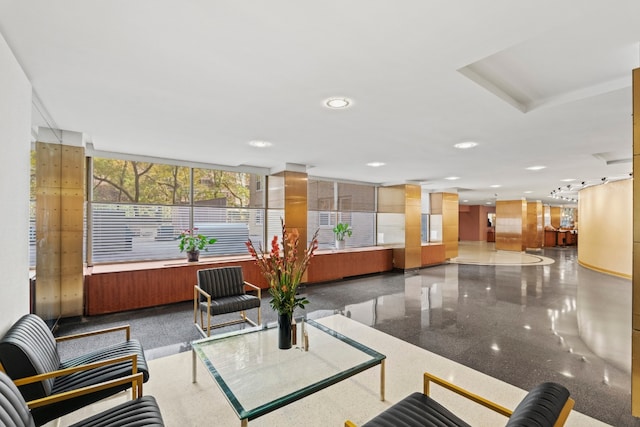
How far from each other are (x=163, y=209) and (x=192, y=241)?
0.86 metres

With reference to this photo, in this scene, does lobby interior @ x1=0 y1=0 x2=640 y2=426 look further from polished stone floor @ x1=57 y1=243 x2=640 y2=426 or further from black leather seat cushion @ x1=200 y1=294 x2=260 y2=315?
black leather seat cushion @ x1=200 y1=294 x2=260 y2=315

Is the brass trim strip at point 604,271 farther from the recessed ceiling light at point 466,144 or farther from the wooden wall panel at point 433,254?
the recessed ceiling light at point 466,144

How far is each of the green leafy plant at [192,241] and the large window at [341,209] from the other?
293 centimetres

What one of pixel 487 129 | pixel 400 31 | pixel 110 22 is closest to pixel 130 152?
pixel 110 22

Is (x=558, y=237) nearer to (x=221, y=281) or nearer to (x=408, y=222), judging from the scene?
(x=408, y=222)

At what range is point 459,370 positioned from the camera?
310 cm

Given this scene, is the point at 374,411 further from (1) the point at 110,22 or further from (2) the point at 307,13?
(1) the point at 110,22

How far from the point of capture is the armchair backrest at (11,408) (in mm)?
1418

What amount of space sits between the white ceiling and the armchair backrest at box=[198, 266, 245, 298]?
197 centimetres

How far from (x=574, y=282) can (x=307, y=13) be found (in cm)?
932

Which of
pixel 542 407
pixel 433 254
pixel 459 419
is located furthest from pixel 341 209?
pixel 542 407

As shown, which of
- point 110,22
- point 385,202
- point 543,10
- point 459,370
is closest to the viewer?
point 543,10

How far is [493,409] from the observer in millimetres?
1622

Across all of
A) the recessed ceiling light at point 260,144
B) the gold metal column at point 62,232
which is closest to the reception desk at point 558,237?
the recessed ceiling light at point 260,144
